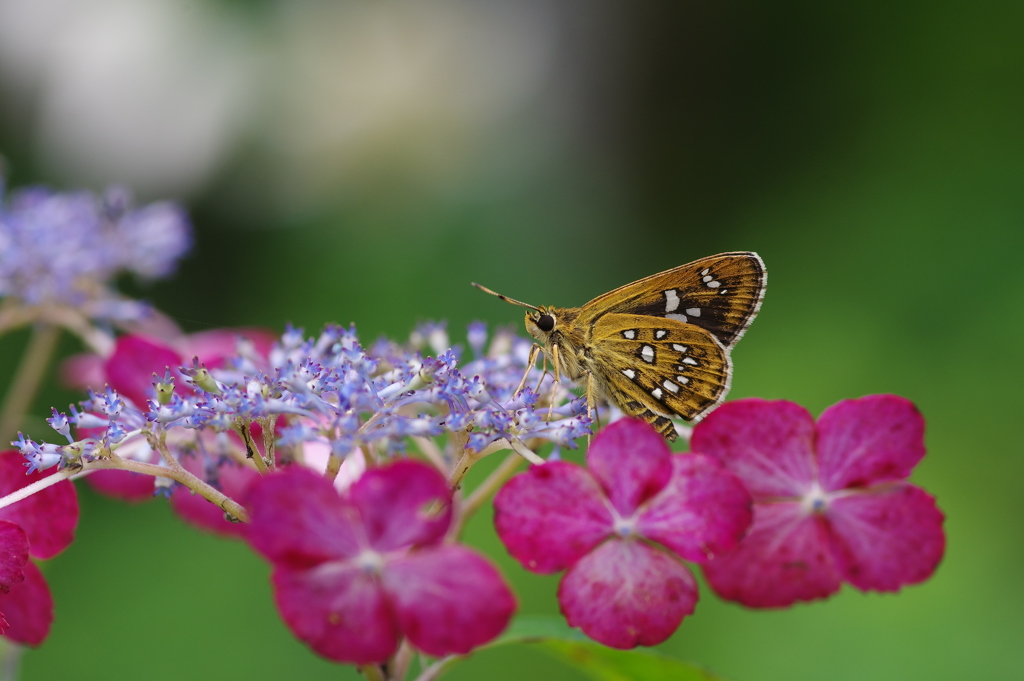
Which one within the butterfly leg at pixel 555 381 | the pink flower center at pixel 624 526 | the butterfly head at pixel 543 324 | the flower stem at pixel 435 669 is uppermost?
the butterfly head at pixel 543 324

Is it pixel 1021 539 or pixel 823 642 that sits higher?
pixel 1021 539

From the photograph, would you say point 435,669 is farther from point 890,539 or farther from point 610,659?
point 890,539

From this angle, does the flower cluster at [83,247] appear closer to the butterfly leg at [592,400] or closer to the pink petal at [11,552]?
the pink petal at [11,552]

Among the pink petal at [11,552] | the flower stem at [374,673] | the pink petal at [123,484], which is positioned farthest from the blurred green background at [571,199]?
the pink petal at [11,552]

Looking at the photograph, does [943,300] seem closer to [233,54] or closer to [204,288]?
[204,288]

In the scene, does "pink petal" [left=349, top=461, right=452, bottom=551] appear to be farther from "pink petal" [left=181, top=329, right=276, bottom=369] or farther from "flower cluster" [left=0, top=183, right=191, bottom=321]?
"flower cluster" [left=0, top=183, right=191, bottom=321]

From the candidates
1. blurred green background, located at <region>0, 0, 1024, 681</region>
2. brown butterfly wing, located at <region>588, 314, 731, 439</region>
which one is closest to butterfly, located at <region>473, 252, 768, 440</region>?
brown butterfly wing, located at <region>588, 314, 731, 439</region>

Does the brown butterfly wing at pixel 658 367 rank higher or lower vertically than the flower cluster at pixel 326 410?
higher

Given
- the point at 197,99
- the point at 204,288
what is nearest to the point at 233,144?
the point at 197,99
